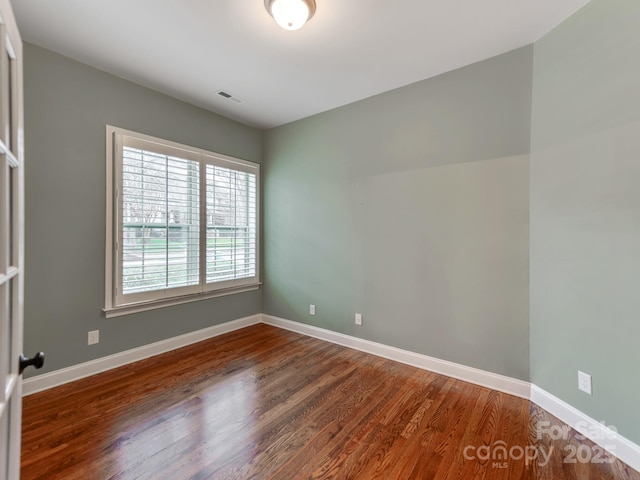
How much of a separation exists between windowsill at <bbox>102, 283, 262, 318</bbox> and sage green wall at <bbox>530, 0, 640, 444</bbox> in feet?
10.6

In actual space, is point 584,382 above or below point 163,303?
below

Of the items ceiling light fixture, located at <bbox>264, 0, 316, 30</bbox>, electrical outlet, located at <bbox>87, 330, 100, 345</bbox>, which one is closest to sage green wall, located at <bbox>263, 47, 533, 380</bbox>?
ceiling light fixture, located at <bbox>264, 0, 316, 30</bbox>

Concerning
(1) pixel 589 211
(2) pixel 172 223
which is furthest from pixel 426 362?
(2) pixel 172 223

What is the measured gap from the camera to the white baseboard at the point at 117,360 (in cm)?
233

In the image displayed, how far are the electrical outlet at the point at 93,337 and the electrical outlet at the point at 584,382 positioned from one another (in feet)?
12.6

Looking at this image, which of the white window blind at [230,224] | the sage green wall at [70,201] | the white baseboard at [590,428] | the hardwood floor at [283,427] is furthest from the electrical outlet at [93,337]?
the white baseboard at [590,428]

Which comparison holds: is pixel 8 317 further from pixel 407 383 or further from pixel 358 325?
pixel 358 325

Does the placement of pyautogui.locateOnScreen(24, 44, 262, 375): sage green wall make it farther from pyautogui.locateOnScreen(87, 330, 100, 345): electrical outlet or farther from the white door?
the white door

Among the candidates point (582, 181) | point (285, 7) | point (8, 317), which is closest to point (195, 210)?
point (285, 7)

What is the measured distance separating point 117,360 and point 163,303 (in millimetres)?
636

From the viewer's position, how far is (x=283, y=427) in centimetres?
193

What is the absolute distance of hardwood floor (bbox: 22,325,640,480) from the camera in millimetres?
1593

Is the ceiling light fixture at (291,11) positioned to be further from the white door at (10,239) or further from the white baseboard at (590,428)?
the white baseboard at (590,428)

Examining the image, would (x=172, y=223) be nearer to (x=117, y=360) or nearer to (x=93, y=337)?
(x=93, y=337)
